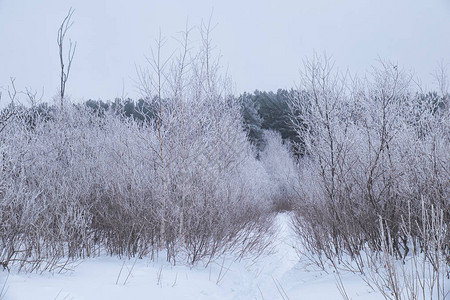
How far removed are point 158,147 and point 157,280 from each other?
11.4 ft

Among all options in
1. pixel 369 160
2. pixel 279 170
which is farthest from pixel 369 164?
pixel 279 170

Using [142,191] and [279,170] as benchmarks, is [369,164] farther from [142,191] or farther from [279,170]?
[279,170]

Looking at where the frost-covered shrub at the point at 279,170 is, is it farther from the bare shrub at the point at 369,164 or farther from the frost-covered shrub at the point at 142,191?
the bare shrub at the point at 369,164

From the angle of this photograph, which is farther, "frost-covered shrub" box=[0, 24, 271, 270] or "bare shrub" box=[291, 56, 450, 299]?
"frost-covered shrub" box=[0, 24, 271, 270]

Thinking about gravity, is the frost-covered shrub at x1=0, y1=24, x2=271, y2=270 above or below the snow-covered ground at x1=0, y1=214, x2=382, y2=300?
→ above

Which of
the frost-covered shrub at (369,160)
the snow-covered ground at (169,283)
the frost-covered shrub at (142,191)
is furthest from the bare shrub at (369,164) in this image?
the frost-covered shrub at (142,191)

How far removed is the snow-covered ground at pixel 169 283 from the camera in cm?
477

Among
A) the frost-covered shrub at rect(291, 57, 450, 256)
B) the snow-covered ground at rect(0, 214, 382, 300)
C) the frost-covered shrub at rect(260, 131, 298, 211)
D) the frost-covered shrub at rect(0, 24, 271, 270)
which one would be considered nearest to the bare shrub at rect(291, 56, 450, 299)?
the frost-covered shrub at rect(291, 57, 450, 256)

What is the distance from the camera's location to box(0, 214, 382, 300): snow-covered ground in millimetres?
4770

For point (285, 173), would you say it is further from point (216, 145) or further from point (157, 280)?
point (157, 280)

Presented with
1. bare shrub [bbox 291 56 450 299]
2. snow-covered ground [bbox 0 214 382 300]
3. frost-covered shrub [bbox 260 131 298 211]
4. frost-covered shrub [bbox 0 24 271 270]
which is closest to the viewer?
snow-covered ground [bbox 0 214 382 300]

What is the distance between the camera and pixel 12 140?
8.45 meters

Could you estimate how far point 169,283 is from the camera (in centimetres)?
621

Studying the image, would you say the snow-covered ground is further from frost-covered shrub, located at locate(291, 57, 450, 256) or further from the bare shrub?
frost-covered shrub, located at locate(291, 57, 450, 256)
